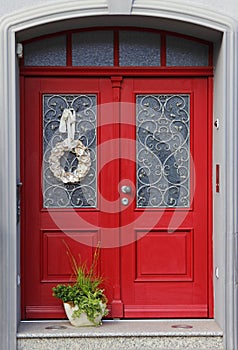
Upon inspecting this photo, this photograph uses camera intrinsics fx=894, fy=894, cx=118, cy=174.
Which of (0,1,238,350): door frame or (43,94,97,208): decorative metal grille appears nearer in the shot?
(0,1,238,350): door frame

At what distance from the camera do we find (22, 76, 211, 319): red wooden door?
299 inches

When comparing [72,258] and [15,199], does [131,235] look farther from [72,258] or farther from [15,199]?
[15,199]

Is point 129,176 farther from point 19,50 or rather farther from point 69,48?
point 19,50

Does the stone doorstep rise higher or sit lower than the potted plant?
lower

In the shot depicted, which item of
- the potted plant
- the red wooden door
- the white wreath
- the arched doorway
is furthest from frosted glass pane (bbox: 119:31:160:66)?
the potted plant

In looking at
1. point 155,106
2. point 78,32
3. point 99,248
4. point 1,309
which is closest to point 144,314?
point 99,248

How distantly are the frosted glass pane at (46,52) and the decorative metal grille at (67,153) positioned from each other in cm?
32

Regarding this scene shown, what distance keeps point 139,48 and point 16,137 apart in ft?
4.33

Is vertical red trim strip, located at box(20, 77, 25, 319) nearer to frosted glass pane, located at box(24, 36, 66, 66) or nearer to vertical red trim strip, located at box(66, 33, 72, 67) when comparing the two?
frosted glass pane, located at box(24, 36, 66, 66)

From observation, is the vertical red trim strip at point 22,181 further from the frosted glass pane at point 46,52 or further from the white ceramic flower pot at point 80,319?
the white ceramic flower pot at point 80,319

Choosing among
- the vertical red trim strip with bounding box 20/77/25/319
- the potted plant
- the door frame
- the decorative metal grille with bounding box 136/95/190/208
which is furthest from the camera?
the decorative metal grille with bounding box 136/95/190/208

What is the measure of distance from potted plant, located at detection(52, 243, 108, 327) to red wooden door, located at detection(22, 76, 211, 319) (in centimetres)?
21

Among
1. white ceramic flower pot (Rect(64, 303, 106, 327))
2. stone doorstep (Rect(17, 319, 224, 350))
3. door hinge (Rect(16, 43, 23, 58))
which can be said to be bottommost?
stone doorstep (Rect(17, 319, 224, 350))

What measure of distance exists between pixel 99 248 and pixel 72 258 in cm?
24
